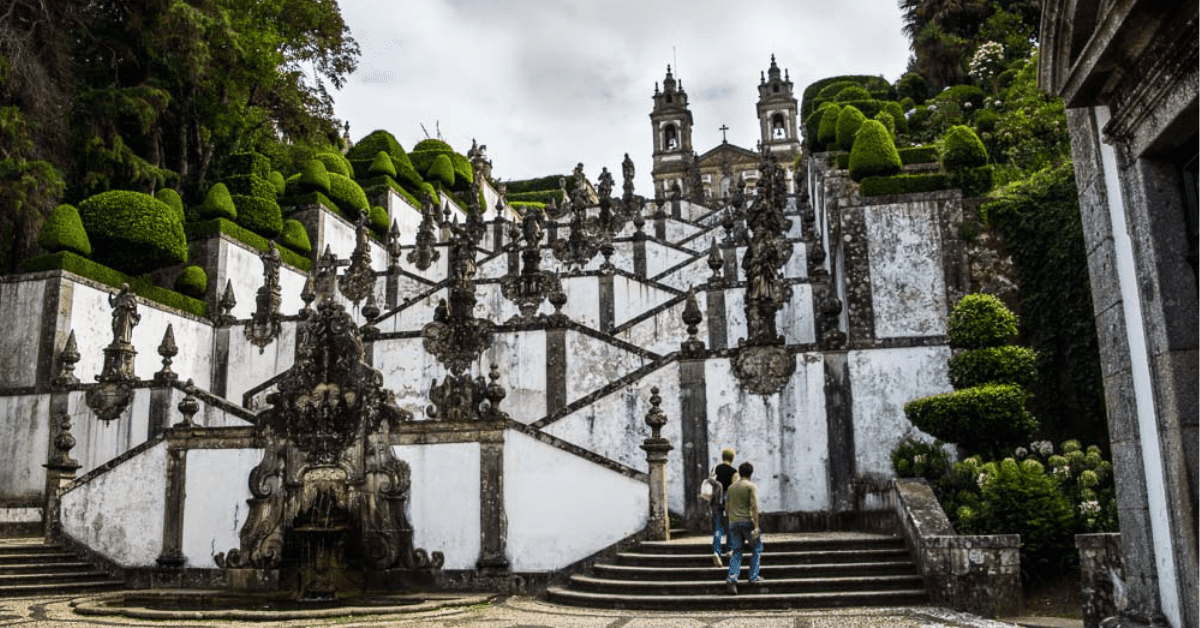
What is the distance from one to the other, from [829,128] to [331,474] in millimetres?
14385

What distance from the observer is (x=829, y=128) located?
837 inches

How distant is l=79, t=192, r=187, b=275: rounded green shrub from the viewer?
20984mm

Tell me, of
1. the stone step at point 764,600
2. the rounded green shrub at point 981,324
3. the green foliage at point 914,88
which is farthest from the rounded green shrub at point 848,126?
the green foliage at point 914,88

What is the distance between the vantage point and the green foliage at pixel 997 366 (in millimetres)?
12375

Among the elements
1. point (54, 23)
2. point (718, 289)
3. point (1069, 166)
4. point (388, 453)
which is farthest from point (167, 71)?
point (1069, 166)

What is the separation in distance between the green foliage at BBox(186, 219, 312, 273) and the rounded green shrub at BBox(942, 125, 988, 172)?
1743 centimetres

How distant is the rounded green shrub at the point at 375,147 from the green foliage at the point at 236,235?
11240 mm

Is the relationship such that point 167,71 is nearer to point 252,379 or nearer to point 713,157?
point 252,379

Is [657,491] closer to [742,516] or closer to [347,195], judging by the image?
[742,516]

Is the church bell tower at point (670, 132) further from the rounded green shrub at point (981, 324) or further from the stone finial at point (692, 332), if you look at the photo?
the rounded green shrub at point (981, 324)

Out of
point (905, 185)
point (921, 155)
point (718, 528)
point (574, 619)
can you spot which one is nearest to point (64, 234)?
point (574, 619)

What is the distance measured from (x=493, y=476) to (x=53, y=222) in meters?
13.8

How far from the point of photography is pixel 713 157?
63125 millimetres

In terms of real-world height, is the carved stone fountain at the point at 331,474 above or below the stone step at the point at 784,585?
above
